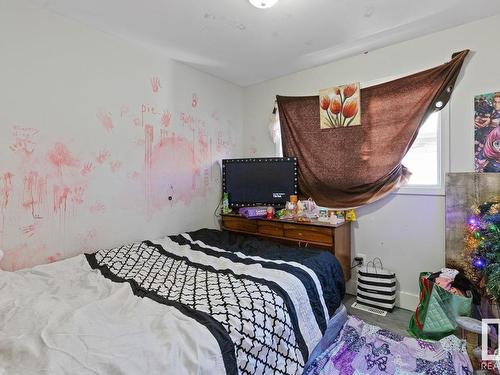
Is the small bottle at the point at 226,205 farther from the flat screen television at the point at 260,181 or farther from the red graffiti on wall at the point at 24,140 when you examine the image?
the red graffiti on wall at the point at 24,140

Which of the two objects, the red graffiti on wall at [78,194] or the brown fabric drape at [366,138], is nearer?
the red graffiti on wall at [78,194]

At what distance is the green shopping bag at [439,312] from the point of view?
1.95 meters

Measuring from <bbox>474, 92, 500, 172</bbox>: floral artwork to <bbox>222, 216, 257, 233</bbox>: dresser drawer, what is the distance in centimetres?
203

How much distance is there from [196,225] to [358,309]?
187 centimetres

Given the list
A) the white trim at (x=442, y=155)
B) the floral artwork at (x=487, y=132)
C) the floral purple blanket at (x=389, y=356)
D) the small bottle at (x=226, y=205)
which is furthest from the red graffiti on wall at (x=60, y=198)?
the floral artwork at (x=487, y=132)

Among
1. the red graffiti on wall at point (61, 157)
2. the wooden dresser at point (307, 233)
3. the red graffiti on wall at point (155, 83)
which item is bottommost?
the wooden dresser at point (307, 233)

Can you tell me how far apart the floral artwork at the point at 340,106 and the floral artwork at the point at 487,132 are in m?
0.93

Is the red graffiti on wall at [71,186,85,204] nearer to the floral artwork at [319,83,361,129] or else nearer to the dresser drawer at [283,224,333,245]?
the dresser drawer at [283,224,333,245]

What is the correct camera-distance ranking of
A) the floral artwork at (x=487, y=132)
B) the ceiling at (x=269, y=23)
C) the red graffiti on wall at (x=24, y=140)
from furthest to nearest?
the floral artwork at (x=487, y=132), the ceiling at (x=269, y=23), the red graffiti on wall at (x=24, y=140)

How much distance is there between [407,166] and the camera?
8.33ft

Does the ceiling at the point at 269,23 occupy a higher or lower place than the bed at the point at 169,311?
higher

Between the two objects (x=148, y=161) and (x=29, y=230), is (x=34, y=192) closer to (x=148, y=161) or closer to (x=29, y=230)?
(x=29, y=230)

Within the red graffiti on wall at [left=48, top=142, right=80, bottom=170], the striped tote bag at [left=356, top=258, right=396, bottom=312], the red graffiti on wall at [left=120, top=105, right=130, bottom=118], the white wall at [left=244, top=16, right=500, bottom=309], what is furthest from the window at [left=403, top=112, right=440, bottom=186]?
the red graffiti on wall at [left=48, top=142, right=80, bottom=170]

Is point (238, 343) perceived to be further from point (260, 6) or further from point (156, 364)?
point (260, 6)
